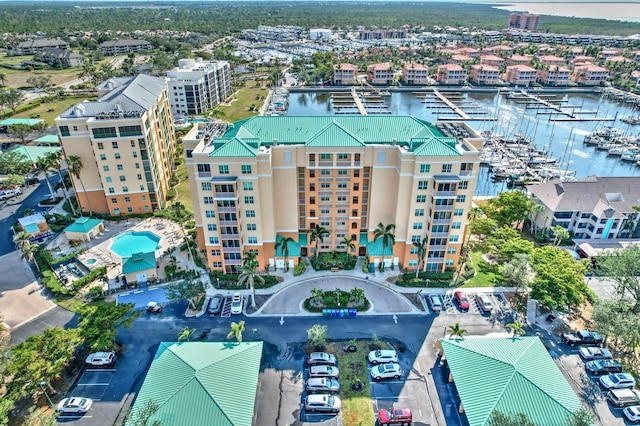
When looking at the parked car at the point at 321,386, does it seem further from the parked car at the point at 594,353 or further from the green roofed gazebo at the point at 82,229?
the green roofed gazebo at the point at 82,229

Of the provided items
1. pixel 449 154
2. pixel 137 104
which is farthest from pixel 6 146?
pixel 449 154

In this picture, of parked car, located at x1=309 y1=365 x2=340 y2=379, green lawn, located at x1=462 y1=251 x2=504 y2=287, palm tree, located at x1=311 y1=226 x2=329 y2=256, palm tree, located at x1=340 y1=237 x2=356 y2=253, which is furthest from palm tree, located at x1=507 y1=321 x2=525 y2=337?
palm tree, located at x1=311 y1=226 x2=329 y2=256

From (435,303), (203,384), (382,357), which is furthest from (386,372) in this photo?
(203,384)

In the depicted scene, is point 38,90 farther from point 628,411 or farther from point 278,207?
point 628,411

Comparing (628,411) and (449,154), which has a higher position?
(449,154)

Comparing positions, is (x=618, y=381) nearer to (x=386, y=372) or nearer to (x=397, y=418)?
(x=386, y=372)

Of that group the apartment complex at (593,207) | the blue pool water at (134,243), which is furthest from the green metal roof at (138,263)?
the apartment complex at (593,207)
